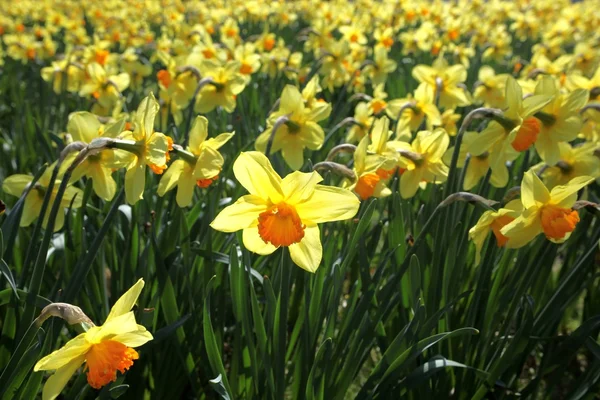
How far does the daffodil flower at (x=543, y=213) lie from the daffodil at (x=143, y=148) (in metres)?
0.89

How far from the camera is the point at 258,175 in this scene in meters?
1.31

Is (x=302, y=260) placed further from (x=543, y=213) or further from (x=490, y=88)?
(x=490, y=88)

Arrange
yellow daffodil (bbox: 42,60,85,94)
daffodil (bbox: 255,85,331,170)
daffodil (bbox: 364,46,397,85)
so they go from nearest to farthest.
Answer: daffodil (bbox: 255,85,331,170)
yellow daffodil (bbox: 42,60,85,94)
daffodil (bbox: 364,46,397,85)

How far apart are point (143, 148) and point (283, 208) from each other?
47 cm

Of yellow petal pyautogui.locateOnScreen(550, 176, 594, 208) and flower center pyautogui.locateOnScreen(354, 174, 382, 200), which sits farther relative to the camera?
flower center pyautogui.locateOnScreen(354, 174, 382, 200)

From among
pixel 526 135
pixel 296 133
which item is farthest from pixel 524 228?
pixel 296 133

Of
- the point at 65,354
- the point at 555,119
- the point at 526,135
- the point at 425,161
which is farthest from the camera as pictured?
the point at 425,161

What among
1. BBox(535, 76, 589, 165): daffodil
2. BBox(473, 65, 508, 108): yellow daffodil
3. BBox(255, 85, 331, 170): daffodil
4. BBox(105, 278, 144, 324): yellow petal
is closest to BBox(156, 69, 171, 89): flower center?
BBox(255, 85, 331, 170): daffodil

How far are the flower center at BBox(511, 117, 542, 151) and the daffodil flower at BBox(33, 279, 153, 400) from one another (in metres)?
1.25

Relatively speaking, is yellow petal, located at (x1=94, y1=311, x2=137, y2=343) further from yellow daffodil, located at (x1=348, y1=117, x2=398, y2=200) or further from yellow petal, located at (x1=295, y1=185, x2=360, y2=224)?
yellow daffodil, located at (x1=348, y1=117, x2=398, y2=200)

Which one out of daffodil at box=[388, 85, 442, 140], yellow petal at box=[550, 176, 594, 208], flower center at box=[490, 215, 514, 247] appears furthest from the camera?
daffodil at box=[388, 85, 442, 140]

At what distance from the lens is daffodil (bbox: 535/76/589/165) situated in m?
1.91

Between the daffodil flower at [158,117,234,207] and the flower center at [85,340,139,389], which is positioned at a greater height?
the daffodil flower at [158,117,234,207]

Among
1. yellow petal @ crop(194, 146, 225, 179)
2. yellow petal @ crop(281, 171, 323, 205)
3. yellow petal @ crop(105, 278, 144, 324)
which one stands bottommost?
yellow petal @ crop(105, 278, 144, 324)
